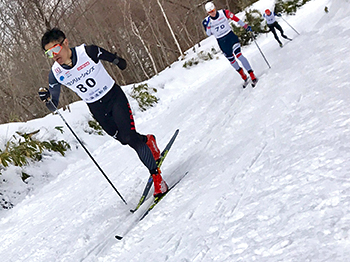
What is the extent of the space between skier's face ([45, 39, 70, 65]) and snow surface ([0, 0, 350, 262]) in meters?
1.87

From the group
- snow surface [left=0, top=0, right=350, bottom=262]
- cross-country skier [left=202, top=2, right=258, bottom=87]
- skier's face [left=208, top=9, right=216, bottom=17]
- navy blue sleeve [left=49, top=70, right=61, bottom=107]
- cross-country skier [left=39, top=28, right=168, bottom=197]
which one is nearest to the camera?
snow surface [left=0, top=0, right=350, bottom=262]

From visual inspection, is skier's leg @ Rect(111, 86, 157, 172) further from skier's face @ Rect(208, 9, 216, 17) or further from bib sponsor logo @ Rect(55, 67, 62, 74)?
skier's face @ Rect(208, 9, 216, 17)

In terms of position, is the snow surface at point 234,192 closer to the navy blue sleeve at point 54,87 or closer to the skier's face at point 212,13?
the navy blue sleeve at point 54,87

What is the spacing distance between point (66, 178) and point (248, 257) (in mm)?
5482

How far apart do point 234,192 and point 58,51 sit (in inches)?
93.2

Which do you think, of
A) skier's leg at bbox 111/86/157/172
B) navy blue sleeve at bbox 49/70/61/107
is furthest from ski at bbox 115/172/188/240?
navy blue sleeve at bbox 49/70/61/107

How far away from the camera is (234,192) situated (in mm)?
2674

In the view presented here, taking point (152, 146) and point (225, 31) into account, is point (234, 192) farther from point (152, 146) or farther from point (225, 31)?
point (225, 31)

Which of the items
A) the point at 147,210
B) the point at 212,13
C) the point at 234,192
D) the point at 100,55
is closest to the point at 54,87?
the point at 100,55

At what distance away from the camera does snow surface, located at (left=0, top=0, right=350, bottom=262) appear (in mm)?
1923

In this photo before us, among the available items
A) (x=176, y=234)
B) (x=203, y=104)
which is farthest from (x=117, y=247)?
(x=203, y=104)

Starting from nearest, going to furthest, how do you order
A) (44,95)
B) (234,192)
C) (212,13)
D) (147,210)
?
(234,192) < (147,210) < (44,95) < (212,13)

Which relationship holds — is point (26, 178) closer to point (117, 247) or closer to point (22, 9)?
point (117, 247)

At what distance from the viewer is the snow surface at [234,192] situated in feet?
6.31
